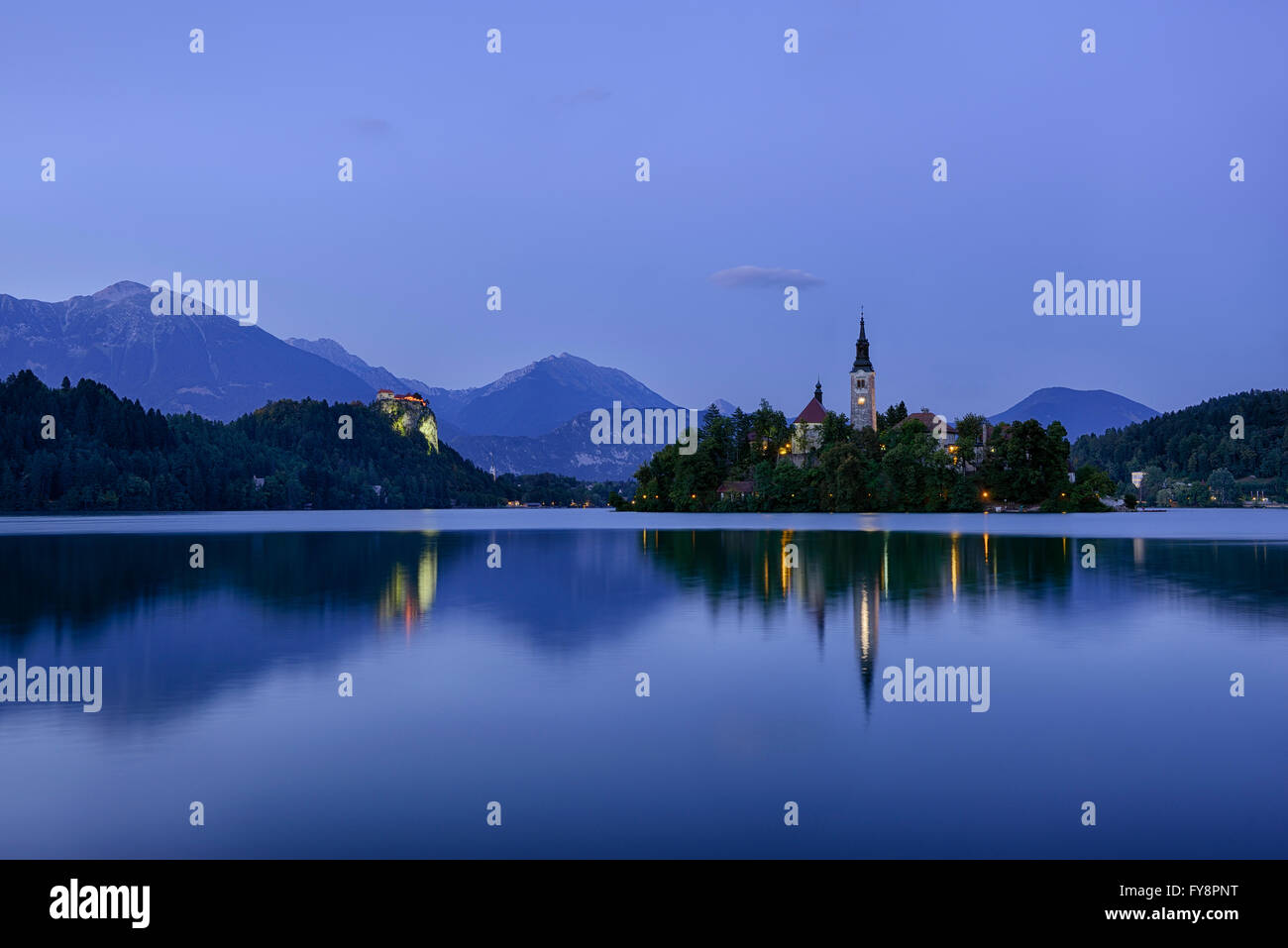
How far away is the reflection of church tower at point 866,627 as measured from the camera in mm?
21031

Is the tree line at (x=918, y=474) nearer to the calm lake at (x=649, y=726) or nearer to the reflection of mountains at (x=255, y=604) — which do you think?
the reflection of mountains at (x=255, y=604)

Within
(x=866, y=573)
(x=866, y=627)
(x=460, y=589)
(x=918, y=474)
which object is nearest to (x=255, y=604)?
(x=460, y=589)

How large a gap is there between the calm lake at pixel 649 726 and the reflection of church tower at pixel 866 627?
13 centimetres

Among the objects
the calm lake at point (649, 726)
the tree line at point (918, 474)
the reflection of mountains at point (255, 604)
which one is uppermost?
the tree line at point (918, 474)

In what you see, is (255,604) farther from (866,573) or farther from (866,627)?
(866,573)

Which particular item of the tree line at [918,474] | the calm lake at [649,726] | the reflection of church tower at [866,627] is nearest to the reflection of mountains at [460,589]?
the reflection of church tower at [866,627]

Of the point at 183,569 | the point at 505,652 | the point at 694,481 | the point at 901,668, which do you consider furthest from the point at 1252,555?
the point at 694,481

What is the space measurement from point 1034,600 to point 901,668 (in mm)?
15634

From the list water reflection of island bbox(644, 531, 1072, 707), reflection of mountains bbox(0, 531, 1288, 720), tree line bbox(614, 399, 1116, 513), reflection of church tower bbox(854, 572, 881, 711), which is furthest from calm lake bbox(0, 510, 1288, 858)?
tree line bbox(614, 399, 1116, 513)

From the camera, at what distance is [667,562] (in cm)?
5703

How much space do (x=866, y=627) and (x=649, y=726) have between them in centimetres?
1322

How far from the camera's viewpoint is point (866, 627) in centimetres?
2836

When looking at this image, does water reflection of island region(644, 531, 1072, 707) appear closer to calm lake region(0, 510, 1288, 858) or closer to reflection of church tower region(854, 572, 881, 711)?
reflection of church tower region(854, 572, 881, 711)
